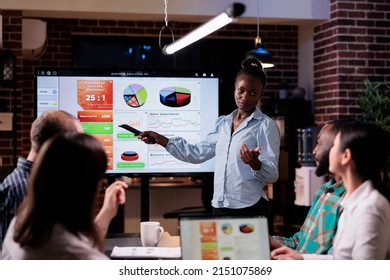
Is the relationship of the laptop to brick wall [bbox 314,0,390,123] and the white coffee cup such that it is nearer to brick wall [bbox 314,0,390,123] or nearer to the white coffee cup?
the white coffee cup

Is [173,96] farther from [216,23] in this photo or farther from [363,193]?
[363,193]

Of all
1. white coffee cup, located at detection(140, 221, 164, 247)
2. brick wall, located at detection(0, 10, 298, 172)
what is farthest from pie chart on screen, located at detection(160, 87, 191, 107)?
brick wall, located at detection(0, 10, 298, 172)

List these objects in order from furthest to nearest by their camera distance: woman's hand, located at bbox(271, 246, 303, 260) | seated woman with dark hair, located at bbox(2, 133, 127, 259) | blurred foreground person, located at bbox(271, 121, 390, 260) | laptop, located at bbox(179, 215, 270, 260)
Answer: woman's hand, located at bbox(271, 246, 303, 260), laptop, located at bbox(179, 215, 270, 260), blurred foreground person, located at bbox(271, 121, 390, 260), seated woman with dark hair, located at bbox(2, 133, 127, 259)

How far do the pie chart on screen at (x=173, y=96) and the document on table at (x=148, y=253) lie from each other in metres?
1.31

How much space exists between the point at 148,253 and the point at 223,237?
43 cm

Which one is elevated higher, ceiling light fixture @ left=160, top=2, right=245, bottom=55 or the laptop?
ceiling light fixture @ left=160, top=2, right=245, bottom=55

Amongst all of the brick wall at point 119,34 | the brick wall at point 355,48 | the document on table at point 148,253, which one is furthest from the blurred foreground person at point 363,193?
the brick wall at point 119,34

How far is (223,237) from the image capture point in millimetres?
2002

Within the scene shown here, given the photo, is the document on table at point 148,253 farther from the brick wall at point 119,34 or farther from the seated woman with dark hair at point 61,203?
the brick wall at point 119,34

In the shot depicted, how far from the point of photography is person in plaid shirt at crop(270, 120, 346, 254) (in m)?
2.36

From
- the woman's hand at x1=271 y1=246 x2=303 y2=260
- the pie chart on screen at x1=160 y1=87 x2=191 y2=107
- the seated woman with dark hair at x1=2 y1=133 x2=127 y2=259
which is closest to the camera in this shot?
the seated woman with dark hair at x1=2 y1=133 x2=127 y2=259

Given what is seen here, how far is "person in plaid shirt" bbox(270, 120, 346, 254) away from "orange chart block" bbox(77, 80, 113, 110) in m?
1.38

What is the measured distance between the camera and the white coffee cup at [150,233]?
251 cm

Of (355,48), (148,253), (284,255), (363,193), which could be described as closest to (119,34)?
(355,48)
